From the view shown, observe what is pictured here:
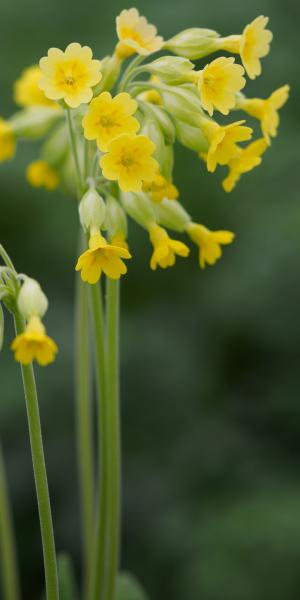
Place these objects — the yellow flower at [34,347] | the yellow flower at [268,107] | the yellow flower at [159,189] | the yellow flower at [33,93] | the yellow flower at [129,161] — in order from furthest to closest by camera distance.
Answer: the yellow flower at [33,93]
the yellow flower at [268,107]
the yellow flower at [159,189]
the yellow flower at [129,161]
the yellow flower at [34,347]

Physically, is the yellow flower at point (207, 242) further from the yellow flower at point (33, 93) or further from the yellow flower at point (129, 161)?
the yellow flower at point (33, 93)

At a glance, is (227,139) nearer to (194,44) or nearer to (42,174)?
(194,44)

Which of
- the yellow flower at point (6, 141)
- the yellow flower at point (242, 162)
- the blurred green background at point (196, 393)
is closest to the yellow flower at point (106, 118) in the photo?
the yellow flower at point (242, 162)

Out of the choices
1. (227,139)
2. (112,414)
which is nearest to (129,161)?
(227,139)

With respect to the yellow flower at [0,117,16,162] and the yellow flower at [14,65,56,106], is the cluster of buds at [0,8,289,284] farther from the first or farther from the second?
the yellow flower at [14,65,56,106]

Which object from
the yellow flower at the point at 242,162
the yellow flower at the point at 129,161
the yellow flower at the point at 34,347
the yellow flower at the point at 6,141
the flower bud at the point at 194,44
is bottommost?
the yellow flower at the point at 34,347
